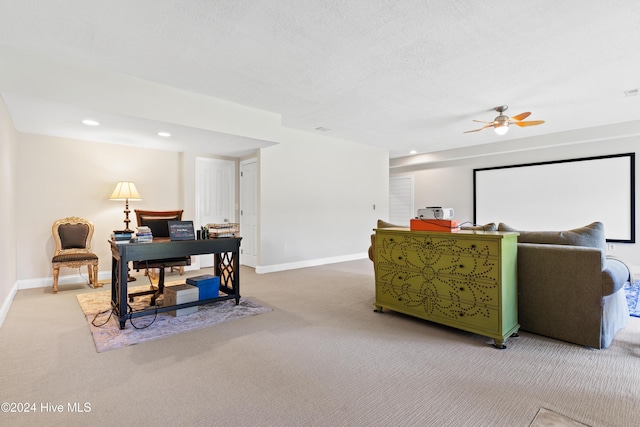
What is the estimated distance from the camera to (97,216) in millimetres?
4805

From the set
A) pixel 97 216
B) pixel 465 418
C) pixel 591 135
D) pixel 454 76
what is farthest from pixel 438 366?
pixel 591 135

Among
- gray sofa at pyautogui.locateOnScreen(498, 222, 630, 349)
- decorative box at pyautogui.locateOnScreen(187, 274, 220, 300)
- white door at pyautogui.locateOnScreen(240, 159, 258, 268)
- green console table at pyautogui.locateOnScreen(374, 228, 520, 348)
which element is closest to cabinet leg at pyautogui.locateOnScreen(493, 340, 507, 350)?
green console table at pyautogui.locateOnScreen(374, 228, 520, 348)

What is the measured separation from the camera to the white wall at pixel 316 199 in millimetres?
5453

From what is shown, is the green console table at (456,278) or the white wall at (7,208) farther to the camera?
the white wall at (7,208)

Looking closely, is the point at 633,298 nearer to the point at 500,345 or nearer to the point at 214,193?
the point at 500,345

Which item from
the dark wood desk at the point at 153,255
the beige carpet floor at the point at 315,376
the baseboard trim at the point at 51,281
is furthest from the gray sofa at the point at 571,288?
the baseboard trim at the point at 51,281

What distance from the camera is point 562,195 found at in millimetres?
6145

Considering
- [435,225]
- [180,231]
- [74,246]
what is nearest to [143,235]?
[180,231]

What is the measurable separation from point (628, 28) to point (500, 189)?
4.80 meters

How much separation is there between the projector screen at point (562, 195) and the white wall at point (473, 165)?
0.12m

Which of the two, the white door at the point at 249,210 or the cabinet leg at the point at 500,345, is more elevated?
the white door at the point at 249,210

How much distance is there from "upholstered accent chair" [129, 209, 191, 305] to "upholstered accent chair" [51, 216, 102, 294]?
744 millimetres

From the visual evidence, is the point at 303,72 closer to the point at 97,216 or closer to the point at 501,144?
the point at 97,216

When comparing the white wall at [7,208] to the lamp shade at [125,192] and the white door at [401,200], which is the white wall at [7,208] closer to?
the lamp shade at [125,192]
